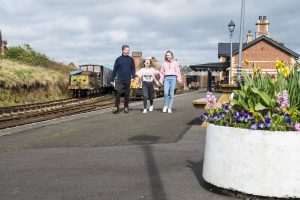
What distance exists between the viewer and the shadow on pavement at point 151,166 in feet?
13.5

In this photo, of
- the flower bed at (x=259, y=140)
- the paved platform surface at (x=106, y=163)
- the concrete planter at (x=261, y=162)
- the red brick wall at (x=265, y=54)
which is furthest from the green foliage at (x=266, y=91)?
the red brick wall at (x=265, y=54)

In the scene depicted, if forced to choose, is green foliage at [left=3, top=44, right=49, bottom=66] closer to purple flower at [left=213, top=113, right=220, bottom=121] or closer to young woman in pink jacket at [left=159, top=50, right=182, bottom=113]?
young woman in pink jacket at [left=159, top=50, right=182, bottom=113]

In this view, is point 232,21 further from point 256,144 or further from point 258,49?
point 256,144

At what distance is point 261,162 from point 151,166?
1.80 m

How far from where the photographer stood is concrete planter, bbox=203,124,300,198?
3.78 metres

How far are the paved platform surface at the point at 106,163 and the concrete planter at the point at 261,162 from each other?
27 cm

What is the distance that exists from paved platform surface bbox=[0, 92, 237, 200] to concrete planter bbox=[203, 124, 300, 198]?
0.27m

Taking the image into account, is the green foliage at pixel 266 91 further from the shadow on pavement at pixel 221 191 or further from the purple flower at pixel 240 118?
the shadow on pavement at pixel 221 191

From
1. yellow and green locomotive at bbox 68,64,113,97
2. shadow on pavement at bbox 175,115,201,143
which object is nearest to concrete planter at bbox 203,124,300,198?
shadow on pavement at bbox 175,115,201,143

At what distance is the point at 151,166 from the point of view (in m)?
5.32

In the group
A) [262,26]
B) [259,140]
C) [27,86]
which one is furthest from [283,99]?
[262,26]

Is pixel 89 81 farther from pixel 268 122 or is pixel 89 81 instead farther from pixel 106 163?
pixel 268 122

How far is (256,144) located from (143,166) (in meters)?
1.85

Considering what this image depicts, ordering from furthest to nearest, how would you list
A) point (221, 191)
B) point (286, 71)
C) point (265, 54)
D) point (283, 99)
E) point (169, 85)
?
point (265, 54)
point (169, 85)
point (286, 71)
point (221, 191)
point (283, 99)
